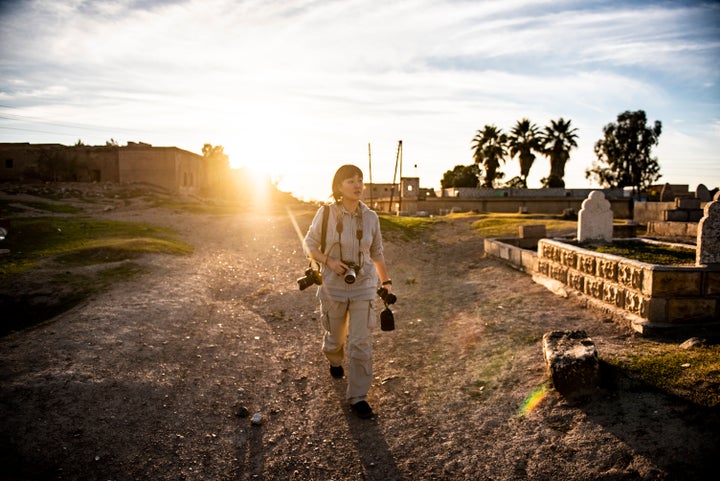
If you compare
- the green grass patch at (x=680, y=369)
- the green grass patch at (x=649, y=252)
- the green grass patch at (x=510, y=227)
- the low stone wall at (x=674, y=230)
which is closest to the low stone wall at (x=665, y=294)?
the green grass patch at (x=680, y=369)

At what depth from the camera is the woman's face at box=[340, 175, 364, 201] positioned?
4258 mm

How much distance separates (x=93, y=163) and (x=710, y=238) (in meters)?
44.7

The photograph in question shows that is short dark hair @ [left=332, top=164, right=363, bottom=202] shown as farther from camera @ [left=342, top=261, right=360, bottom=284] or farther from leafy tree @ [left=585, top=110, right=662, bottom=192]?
leafy tree @ [left=585, top=110, right=662, bottom=192]

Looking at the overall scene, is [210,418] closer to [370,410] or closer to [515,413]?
[370,410]

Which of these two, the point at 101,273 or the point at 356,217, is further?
the point at 101,273

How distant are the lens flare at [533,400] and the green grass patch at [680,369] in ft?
2.43

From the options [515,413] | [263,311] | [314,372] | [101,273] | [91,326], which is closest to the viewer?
[515,413]

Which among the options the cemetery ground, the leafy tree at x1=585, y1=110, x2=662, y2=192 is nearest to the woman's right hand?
the cemetery ground

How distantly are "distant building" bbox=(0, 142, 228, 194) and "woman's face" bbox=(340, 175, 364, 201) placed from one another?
38.5 metres

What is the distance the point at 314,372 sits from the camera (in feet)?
17.5

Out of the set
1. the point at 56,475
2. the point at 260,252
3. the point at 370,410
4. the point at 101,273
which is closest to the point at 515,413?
the point at 370,410

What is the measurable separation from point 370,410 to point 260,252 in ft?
33.9

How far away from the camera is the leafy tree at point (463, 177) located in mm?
61000

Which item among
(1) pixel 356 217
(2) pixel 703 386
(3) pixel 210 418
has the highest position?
(1) pixel 356 217
